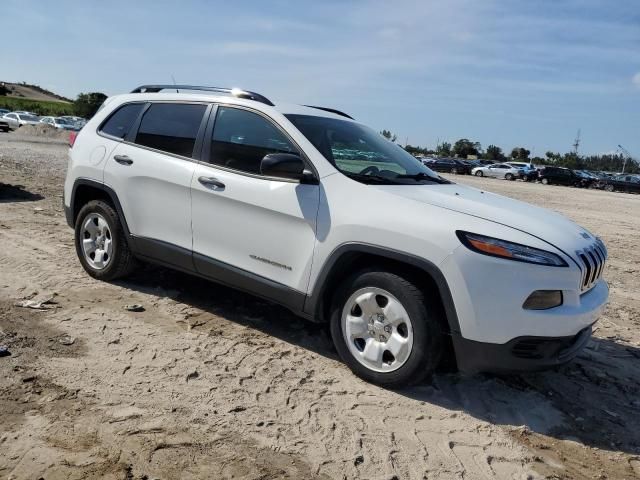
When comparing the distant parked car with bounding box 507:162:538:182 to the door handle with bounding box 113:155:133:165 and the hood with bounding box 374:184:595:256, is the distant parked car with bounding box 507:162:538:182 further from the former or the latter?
the door handle with bounding box 113:155:133:165

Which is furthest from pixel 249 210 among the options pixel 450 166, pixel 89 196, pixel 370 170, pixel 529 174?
pixel 450 166

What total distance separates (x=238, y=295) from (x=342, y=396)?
209 cm

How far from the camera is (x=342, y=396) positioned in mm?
3541

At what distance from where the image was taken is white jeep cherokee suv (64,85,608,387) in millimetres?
3260

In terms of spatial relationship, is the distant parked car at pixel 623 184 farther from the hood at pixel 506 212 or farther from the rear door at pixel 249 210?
the rear door at pixel 249 210

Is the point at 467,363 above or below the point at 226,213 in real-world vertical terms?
below

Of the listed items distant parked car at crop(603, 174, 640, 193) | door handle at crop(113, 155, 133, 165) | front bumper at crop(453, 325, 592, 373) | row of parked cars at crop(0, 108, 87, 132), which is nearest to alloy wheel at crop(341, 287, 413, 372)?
front bumper at crop(453, 325, 592, 373)

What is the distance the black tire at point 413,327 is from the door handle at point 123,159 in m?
2.42

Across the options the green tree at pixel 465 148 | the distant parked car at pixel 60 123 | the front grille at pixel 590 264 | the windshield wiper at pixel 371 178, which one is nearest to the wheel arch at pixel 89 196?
the windshield wiper at pixel 371 178

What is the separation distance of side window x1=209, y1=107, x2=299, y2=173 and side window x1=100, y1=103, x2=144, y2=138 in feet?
3.61

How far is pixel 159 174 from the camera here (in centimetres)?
462

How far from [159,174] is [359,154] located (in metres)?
1.68

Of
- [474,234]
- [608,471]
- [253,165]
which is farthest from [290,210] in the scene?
[608,471]

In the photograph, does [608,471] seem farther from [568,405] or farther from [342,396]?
[342,396]
